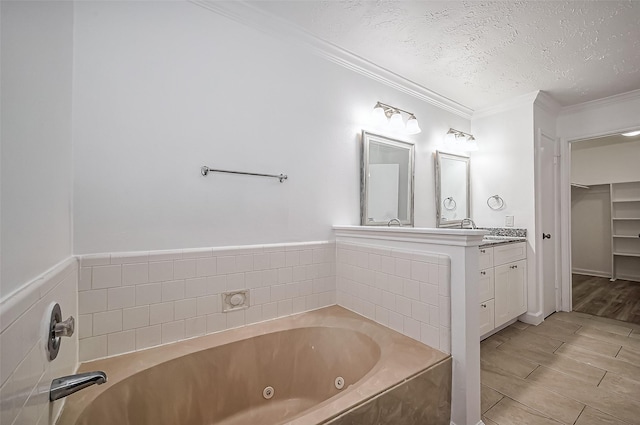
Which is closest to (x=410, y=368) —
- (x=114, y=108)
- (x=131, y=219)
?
(x=131, y=219)

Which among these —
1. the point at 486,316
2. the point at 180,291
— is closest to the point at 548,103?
the point at 486,316

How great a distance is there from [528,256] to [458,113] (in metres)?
1.74

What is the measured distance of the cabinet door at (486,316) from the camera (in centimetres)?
226

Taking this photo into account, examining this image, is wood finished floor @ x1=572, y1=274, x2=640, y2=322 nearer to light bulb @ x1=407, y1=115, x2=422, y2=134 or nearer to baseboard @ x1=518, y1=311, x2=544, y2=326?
baseboard @ x1=518, y1=311, x2=544, y2=326

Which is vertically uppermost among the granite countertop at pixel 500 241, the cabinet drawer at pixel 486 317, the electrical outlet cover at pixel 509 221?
the electrical outlet cover at pixel 509 221

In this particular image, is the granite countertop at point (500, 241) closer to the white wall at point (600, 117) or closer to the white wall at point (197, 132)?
the white wall at point (197, 132)

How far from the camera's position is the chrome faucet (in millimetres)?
781

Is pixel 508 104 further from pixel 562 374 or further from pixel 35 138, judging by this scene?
pixel 35 138

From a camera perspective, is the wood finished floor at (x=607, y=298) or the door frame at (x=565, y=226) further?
the door frame at (x=565, y=226)

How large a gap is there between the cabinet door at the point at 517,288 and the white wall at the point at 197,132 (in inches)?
69.9

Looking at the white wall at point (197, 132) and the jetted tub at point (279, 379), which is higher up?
the white wall at point (197, 132)

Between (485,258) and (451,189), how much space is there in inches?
38.5

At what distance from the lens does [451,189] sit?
300 centimetres

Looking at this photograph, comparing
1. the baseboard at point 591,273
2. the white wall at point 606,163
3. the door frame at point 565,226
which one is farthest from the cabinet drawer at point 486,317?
the baseboard at point 591,273
